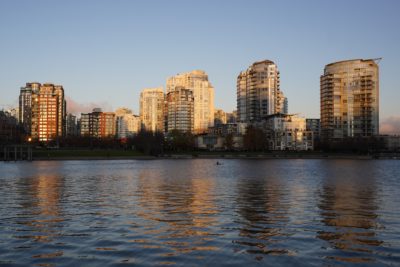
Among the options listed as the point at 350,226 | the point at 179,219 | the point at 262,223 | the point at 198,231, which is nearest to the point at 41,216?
the point at 179,219

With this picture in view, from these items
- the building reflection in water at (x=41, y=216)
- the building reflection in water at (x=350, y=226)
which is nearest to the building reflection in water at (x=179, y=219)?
the building reflection in water at (x=41, y=216)

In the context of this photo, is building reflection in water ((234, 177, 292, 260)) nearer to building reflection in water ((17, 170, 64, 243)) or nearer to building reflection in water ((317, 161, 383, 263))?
building reflection in water ((317, 161, 383, 263))

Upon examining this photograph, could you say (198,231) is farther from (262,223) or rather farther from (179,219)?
(262,223)

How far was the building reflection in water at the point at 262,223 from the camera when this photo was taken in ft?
72.0

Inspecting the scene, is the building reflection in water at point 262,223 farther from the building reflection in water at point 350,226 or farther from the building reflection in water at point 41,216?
the building reflection in water at point 41,216

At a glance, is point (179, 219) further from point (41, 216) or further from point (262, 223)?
point (41, 216)

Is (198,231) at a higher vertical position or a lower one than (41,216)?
higher

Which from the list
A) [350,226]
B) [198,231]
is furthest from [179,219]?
[350,226]

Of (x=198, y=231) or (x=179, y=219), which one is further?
(x=179, y=219)

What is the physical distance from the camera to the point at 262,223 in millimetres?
28938

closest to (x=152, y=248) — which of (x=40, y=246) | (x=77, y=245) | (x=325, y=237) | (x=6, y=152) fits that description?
(x=77, y=245)

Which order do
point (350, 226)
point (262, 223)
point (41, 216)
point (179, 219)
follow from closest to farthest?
point (350, 226)
point (262, 223)
point (179, 219)
point (41, 216)

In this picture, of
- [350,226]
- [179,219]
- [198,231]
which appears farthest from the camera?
[179,219]

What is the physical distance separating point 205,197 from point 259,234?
19628 millimetres
